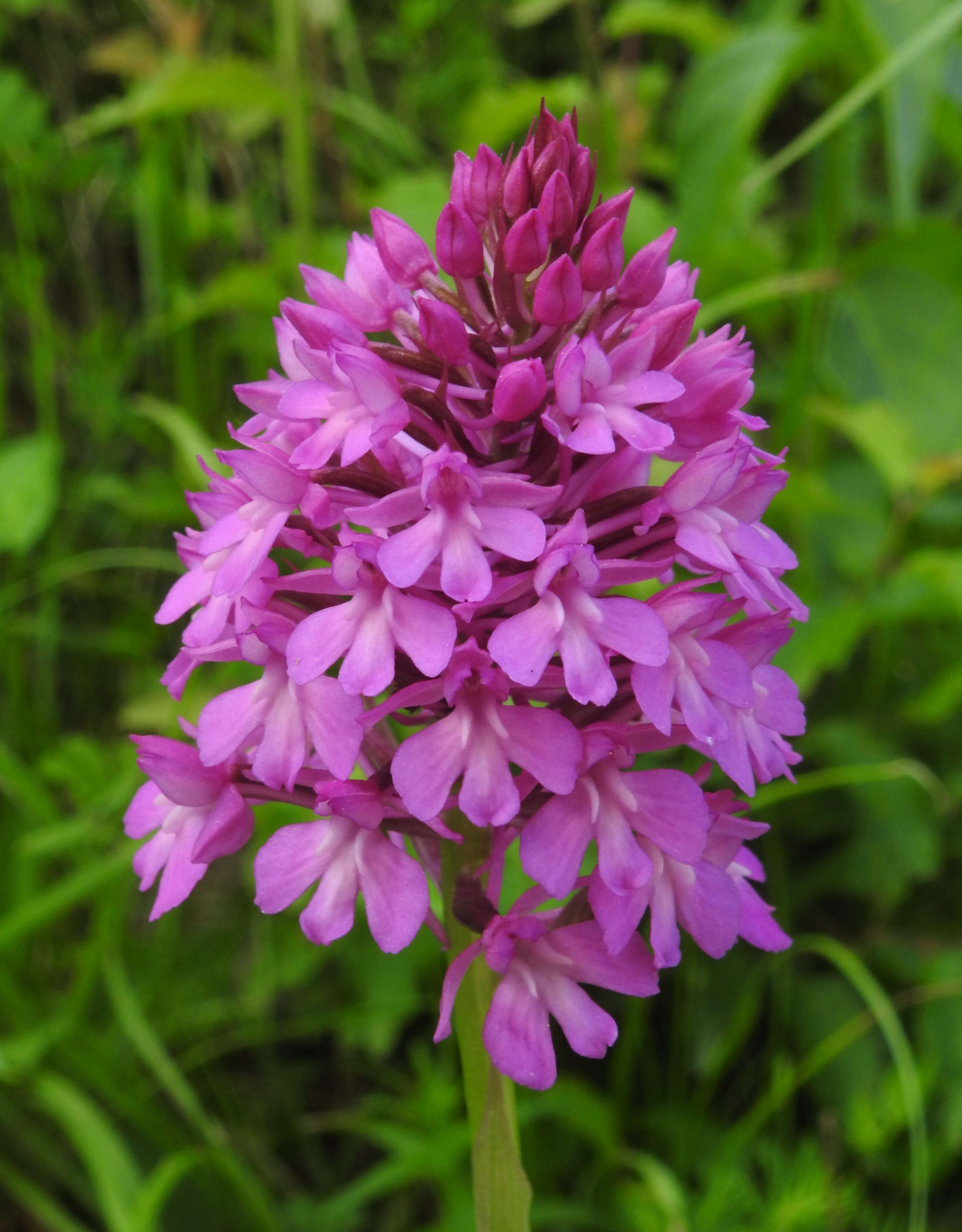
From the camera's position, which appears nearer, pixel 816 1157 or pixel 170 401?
pixel 816 1157

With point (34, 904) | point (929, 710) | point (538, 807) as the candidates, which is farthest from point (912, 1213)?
point (34, 904)

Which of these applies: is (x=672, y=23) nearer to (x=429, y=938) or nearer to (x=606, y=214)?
(x=606, y=214)

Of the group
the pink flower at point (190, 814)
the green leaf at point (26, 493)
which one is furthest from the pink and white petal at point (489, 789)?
the green leaf at point (26, 493)

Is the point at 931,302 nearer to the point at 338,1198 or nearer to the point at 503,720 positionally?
the point at 503,720

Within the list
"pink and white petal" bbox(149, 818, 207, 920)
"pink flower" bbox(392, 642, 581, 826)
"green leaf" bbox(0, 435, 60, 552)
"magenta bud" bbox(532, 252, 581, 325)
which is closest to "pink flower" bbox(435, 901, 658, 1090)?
"pink flower" bbox(392, 642, 581, 826)

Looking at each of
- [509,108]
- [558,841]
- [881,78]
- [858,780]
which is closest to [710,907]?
[558,841]

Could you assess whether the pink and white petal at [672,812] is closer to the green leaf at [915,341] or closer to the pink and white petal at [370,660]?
the pink and white petal at [370,660]

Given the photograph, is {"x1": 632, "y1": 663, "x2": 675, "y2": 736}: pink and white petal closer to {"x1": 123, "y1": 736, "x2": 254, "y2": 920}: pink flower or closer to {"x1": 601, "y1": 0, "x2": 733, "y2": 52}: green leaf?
{"x1": 123, "y1": 736, "x2": 254, "y2": 920}: pink flower
